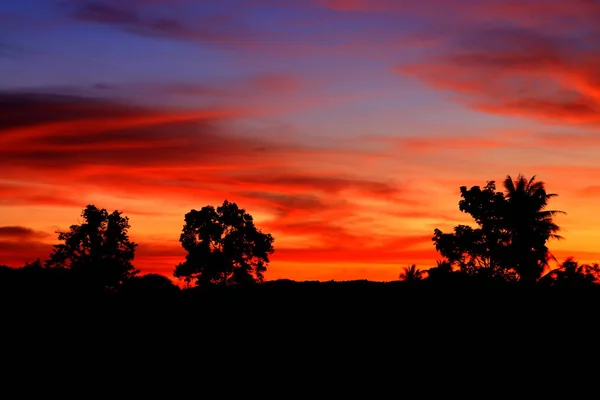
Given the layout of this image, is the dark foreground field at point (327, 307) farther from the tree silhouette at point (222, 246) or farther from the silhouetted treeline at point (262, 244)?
the tree silhouette at point (222, 246)

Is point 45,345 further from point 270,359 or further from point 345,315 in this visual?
point 345,315

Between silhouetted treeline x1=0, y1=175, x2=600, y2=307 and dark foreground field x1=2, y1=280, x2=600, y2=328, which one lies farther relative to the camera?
silhouetted treeline x1=0, y1=175, x2=600, y2=307

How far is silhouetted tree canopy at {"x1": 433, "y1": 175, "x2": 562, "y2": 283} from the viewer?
52219mm

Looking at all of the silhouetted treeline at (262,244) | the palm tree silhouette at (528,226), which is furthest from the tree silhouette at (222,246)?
the palm tree silhouette at (528,226)

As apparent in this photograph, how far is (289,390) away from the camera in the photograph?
48.5ft

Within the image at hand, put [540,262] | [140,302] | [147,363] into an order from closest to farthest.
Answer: [147,363] → [140,302] → [540,262]

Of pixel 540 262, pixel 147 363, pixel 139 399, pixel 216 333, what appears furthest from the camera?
pixel 540 262

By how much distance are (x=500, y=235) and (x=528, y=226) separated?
248 centimetres

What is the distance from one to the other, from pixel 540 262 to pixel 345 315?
38.4 metres

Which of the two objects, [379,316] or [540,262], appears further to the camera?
[540,262]

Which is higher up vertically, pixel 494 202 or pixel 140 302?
pixel 494 202

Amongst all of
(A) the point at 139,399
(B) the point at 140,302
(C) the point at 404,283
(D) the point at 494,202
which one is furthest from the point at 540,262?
(A) the point at 139,399

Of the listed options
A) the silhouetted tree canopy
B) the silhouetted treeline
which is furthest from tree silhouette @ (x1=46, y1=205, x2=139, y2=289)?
the silhouetted tree canopy

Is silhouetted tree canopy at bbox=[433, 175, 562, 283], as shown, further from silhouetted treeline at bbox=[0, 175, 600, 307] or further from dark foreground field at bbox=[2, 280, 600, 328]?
dark foreground field at bbox=[2, 280, 600, 328]
